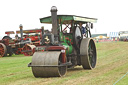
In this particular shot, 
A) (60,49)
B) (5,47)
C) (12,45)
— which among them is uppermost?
(60,49)

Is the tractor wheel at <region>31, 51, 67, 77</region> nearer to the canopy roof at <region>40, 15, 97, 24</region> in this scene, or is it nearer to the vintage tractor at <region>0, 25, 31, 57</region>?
the canopy roof at <region>40, 15, 97, 24</region>

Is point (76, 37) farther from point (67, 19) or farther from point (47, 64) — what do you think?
point (47, 64)

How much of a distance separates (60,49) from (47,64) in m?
0.81

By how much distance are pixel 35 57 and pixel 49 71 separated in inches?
26.8

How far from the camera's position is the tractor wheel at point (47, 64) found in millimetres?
7730

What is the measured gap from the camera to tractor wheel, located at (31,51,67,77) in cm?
773

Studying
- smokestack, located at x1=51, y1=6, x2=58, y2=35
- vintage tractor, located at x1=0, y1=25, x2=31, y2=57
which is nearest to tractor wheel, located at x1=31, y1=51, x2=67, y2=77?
smokestack, located at x1=51, y1=6, x2=58, y2=35

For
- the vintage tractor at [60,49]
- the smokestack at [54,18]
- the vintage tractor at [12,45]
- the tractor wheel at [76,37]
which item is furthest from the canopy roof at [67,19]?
the vintage tractor at [12,45]

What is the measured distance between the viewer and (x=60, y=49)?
8.32 meters

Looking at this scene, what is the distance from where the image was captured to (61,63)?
815 cm

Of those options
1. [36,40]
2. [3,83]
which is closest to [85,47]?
[3,83]

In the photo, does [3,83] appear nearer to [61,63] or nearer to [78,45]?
[61,63]

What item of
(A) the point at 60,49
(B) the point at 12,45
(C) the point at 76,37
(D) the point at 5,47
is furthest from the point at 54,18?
(B) the point at 12,45

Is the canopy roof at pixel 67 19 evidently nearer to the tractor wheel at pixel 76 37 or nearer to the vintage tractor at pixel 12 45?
the tractor wheel at pixel 76 37
